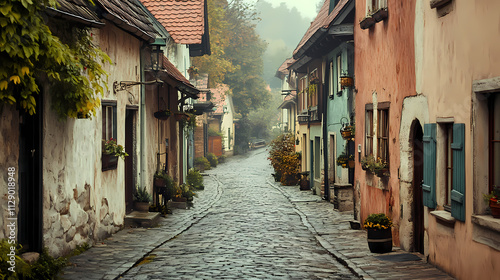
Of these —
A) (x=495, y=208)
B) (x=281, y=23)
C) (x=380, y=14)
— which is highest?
(x=281, y=23)

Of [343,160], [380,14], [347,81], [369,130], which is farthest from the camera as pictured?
[343,160]

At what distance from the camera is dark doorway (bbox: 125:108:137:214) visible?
14.5 m

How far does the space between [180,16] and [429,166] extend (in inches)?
637

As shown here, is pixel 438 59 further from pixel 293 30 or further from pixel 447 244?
pixel 293 30

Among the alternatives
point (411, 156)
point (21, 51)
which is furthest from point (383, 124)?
point (21, 51)

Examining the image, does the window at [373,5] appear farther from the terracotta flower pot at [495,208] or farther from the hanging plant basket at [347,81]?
the terracotta flower pot at [495,208]

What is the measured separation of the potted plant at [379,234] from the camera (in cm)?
1027

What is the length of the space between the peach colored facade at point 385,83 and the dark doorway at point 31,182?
579 centimetres

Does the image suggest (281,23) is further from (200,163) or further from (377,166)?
(377,166)

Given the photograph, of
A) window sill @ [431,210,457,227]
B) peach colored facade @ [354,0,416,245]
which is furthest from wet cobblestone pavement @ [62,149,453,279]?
peach colored facade @ [354,0,416,245]

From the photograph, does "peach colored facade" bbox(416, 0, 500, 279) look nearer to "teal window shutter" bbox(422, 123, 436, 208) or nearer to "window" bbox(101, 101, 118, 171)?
"teal window shutter" bbox(422, 123, 436, 208)

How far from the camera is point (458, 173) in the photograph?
26.5 feet

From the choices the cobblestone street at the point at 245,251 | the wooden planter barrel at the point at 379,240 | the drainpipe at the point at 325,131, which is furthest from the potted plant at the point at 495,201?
the drainpipe at the point at 325,131

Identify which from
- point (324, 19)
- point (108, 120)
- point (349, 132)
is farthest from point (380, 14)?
point (324, 19)
